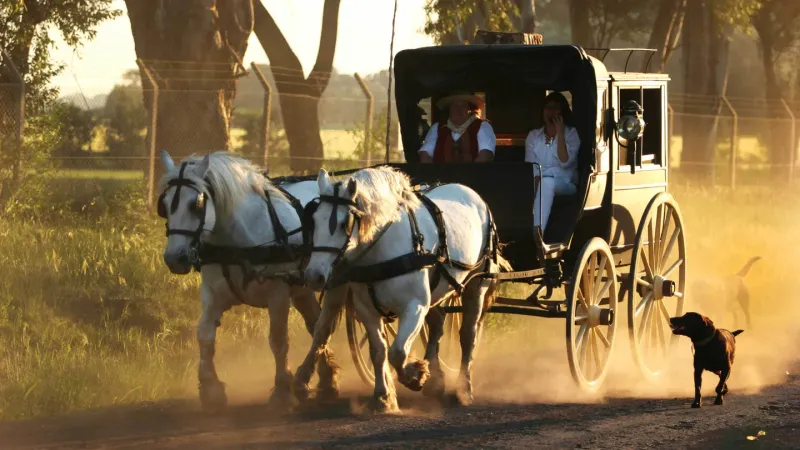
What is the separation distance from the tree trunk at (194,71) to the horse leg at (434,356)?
27.9 feet

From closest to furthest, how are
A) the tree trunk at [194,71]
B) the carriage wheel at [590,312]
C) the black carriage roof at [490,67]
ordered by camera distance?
the carriage wheel at [590,312] < the black carriage roof at [490,67] < the tree trunk at [194,71]

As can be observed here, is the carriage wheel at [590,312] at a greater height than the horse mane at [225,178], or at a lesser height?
lesser

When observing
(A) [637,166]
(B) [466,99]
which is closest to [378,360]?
(B) [466,99]

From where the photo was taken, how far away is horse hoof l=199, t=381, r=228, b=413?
968 centimetres

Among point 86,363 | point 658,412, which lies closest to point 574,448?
point 658,412

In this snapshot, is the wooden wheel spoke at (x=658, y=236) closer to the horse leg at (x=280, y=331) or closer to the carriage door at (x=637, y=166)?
the carriage door at (x=637, y=166)

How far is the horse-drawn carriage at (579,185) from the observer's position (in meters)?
10.8

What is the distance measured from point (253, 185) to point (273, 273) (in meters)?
0.64

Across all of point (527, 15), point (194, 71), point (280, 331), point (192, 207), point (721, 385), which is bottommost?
point (721, 385)

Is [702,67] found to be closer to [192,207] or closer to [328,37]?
[328,37]

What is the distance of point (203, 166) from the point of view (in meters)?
9.64

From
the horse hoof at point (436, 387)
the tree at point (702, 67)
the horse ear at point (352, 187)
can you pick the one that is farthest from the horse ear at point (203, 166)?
the tree at point (702, 67)

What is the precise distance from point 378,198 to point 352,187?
0.28 meters

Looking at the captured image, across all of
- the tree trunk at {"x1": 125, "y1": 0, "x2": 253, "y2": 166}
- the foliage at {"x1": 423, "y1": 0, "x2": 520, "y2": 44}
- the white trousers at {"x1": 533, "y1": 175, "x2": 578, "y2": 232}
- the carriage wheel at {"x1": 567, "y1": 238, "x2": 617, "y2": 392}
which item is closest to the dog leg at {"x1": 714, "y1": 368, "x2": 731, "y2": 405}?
the carriage wheel at {"x1": 567, "y1": 238, "x2": 617, "y2": 392}
